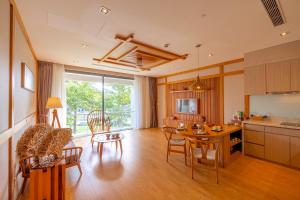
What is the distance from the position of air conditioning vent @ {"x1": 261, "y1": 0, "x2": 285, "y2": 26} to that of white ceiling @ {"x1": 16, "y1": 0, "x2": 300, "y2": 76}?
56mm

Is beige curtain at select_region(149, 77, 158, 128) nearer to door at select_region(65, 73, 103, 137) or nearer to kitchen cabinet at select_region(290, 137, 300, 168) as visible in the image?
door at select_region(65, 73, 103, 137)

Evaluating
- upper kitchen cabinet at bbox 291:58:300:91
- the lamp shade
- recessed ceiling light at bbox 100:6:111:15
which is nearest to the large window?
the lamp shade

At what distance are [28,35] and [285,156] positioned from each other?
5.73m

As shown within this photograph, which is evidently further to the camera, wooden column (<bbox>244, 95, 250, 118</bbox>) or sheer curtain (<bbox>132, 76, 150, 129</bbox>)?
sheer curtain (<bbox>132, 76, 150, 129</bbox>)

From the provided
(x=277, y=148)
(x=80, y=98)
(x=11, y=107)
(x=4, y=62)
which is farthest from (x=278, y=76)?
(x=80, y=98)

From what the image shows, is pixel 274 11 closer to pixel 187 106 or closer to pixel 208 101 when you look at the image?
pixel 208 101

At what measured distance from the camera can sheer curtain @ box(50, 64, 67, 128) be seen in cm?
460

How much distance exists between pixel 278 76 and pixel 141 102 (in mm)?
4956

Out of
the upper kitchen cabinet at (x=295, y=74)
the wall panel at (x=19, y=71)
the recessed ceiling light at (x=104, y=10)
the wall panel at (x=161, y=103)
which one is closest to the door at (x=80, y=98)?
the wall panel at (x=19, y=71)

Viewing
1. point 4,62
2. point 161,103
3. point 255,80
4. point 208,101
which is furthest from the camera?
point 161,103

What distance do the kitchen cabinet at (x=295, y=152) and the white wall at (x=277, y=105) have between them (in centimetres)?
74

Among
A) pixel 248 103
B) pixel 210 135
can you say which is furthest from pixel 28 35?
pixel 248 103

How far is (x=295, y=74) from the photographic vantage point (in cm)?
291

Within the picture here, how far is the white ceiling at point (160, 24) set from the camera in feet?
6.02
